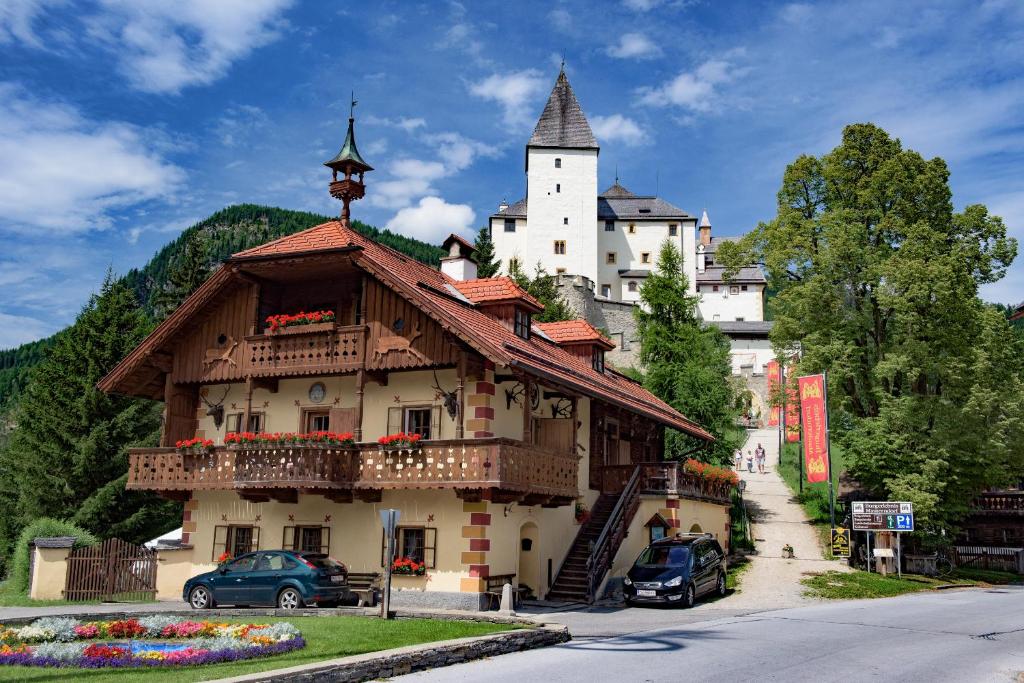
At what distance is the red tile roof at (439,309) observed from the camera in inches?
874

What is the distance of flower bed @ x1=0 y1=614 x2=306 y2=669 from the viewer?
1234cm

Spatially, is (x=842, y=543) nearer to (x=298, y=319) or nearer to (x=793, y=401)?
(x=793, y=401)

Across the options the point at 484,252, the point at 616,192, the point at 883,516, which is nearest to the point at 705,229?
the point at 616,192

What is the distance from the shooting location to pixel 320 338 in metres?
24.6

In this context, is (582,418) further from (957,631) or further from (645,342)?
(645,342)

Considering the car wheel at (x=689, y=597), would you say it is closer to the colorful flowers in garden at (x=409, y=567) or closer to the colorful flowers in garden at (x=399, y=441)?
the colorful flowers in garden at (x=409, y=567)

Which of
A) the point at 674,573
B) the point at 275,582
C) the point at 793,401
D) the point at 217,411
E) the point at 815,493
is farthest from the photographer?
the point at 815,493

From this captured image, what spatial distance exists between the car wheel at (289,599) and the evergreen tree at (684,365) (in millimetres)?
25799

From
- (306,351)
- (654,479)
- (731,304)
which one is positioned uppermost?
(731,304)

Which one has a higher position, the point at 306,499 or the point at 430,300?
the point at 430,300

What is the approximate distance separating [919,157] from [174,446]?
29.2m

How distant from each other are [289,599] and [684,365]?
95.2ft

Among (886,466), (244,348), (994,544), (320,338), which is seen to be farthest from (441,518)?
(994,544)

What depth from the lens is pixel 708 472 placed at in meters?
31.8
